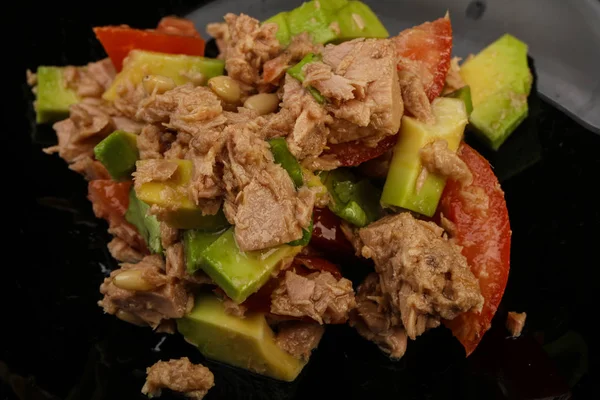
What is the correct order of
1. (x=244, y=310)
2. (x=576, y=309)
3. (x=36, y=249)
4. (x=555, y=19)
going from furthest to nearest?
1. (x=555, y=19)
2. (x=36, y=249)
3. (x=576, y=309)
4. (x=244, y=310)

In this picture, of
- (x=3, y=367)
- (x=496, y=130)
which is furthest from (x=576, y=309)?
(x=3, y=367)

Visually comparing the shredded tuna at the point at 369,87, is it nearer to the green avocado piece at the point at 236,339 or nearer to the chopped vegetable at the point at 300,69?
the chopped vegetable at the point at 300,69

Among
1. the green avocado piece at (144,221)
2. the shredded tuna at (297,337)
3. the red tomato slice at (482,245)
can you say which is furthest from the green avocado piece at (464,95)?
the green avocado piece at (144,221)

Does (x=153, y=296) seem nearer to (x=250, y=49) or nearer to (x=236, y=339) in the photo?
(x=236, y=339)

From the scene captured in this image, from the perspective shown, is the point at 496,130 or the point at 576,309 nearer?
the point at 576,309

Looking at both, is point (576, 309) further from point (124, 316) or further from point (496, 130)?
point (124, 316)

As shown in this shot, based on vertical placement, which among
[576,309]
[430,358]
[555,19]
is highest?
[555,19]

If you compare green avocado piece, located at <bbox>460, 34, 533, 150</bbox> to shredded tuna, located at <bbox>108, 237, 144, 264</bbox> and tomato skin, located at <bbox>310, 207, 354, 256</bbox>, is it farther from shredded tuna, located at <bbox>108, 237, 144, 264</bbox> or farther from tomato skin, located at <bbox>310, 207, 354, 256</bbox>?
shredded tuna, located at <bbox>108, 237, 144, 264</bbox>
